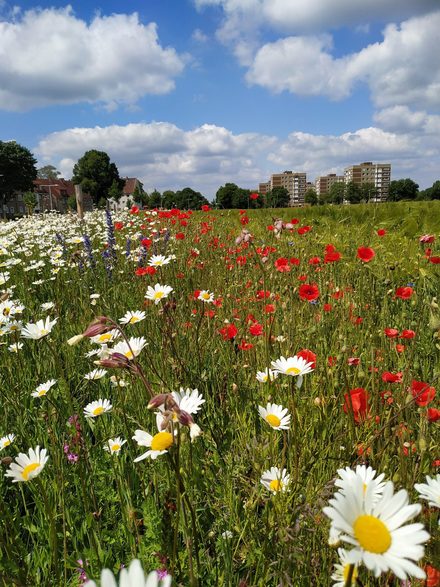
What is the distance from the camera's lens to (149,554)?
1.25m

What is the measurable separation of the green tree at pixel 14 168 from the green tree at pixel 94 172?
30.4 ft

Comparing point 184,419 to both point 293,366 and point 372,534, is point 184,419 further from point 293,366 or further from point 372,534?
point 293,366

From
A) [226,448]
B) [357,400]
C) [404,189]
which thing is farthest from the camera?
→ [404,189]

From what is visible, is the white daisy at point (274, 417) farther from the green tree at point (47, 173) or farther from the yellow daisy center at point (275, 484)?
the green tree at point (47, 173)

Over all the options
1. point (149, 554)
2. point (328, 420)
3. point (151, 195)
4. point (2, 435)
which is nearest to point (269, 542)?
point (149, 554)

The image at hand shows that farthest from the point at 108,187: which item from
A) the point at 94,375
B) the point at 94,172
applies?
the point at 94,375

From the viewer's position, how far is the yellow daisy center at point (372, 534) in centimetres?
56

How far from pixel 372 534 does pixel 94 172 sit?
70825 millimetres

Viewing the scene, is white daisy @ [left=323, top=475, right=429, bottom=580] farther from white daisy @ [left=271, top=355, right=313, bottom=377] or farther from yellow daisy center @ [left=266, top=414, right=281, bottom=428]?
white daisy @ [left=271, top=355, right=313, bottom=377]

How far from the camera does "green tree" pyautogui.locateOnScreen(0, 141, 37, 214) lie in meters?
53.8

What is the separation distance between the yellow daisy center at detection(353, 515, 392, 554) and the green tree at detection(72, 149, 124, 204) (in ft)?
224

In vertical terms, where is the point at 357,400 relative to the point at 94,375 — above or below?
above

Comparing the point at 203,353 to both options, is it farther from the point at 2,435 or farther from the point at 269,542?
the point at 269,542

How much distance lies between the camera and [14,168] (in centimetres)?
5462
